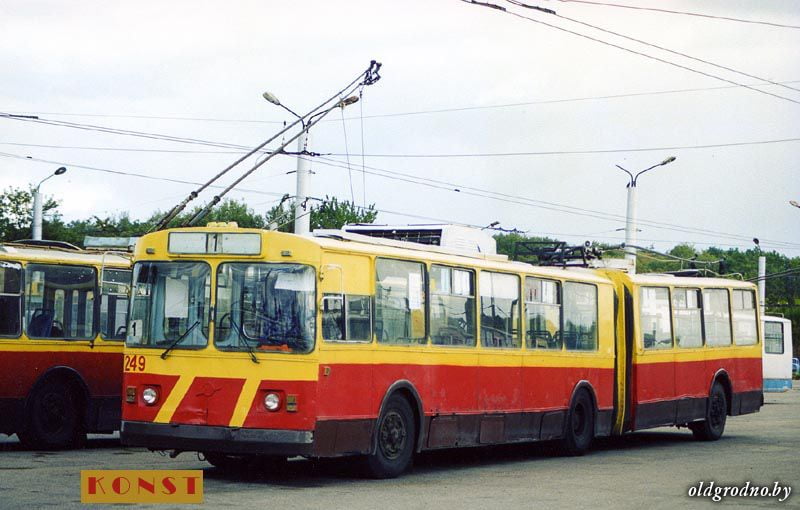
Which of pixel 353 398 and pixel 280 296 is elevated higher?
pixel 280 296

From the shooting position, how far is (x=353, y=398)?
1515 centimetres

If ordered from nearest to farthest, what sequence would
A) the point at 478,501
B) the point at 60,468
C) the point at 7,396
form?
1. the point at 478,501
2. the point at 60,468
3. the point at 7,396

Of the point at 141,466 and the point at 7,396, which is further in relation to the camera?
the point at 7,396

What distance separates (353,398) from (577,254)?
405 inches

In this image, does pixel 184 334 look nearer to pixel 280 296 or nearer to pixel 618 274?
pixel 280 296

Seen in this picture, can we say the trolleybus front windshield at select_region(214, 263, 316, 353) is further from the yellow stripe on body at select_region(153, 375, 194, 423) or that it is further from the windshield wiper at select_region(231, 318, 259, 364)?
the yellow stripe on body at select_region(153, 375, 194, 423)

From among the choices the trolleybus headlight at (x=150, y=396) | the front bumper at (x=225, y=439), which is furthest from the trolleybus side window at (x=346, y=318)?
the trolleybus headlight at (x=150, y=396)

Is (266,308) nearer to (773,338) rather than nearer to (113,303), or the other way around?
(113,303)

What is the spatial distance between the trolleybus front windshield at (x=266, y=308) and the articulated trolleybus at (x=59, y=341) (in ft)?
15.8

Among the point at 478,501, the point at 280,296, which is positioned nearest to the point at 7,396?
the point at 280,296

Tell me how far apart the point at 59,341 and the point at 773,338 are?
3601 cm

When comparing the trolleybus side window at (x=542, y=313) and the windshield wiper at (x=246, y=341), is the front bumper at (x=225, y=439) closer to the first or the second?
the windshield wiper at (x=246, y=341)

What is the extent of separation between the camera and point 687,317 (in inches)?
953

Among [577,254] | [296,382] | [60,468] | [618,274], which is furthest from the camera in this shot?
[577,254]
